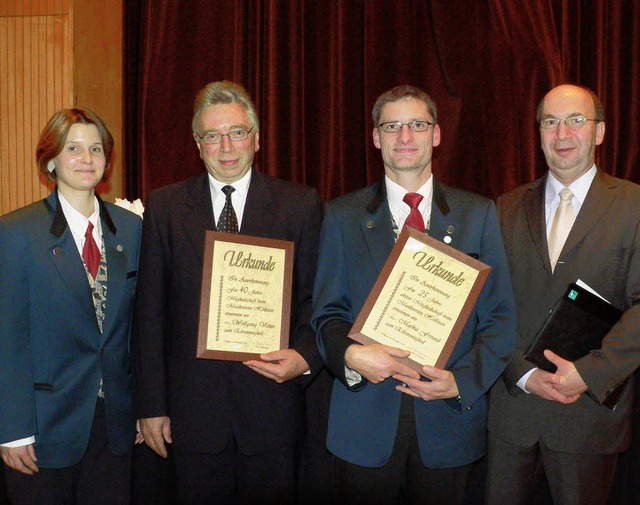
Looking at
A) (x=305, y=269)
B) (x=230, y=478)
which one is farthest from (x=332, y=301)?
(x=230, y=478)

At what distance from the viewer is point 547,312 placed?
2455 mm

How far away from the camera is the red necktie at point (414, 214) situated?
233cm

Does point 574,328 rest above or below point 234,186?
below

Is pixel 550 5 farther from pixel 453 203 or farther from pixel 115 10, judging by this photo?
pixel 115 10

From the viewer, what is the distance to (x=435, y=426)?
7.43 feet

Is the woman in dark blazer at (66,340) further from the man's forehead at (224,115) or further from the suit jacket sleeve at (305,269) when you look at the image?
the suit jacket sleeve at (305,269)

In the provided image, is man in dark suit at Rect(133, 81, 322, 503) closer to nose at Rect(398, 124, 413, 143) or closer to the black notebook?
nose at Rect(398, 124, 413, 143)

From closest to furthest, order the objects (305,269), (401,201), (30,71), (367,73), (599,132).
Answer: (401,201)
(305,269)
(599,132)
(30,71)
(367,73)

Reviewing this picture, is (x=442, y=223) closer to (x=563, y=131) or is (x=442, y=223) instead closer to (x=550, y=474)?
(x=563, y=131)

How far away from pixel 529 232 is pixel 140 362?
1426 mm

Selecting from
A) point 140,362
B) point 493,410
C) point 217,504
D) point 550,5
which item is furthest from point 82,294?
point 550,5

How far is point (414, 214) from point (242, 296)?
0.63 metres

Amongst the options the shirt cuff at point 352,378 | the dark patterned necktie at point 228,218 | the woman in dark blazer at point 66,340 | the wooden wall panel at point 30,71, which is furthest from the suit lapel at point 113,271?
the wooden wall panel at point 30,71

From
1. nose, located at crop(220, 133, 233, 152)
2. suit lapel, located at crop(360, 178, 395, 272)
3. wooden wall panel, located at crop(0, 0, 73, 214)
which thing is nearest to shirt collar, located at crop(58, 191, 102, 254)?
nose, located at crop(220, 133, 233, 152)
